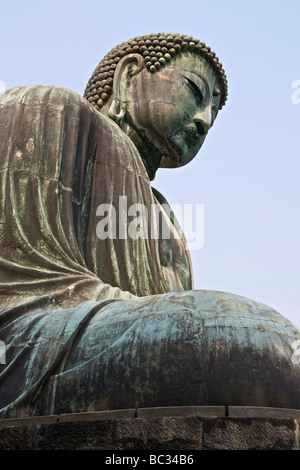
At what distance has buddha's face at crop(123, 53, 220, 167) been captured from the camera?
7.52 m

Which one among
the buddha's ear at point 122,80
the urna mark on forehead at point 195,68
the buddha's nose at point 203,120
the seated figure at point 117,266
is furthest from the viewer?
the urna mark on forehead at point 195,68

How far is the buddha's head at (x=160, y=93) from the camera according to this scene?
7.54m

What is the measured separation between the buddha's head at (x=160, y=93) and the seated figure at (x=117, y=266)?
11 millimetres

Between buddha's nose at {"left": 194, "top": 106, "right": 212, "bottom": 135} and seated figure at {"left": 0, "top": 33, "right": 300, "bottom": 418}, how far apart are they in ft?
0.06

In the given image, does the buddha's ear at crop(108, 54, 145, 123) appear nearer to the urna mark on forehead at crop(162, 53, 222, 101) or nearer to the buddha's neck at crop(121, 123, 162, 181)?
the buddha's neck at crop(121, 123, 162, 181)

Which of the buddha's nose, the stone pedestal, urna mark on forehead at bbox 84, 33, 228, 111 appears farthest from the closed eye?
the stone pedestal

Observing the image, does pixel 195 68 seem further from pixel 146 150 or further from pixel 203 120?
pixel 146 150

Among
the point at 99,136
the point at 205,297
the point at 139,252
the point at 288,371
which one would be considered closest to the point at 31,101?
the point at 99,136

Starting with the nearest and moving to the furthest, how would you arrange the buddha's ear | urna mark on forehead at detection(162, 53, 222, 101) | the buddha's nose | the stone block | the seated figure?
1. the stone block
2. the seated figure
3. the buddha's ear
4. the buddha's nose
5. urna mark on forehead at detection(162, 53, 222, 101)

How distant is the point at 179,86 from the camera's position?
7.64m

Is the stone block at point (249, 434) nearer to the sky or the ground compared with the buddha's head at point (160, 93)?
nearer to the ground

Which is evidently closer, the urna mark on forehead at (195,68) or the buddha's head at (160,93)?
the buddha's head at (160,93)

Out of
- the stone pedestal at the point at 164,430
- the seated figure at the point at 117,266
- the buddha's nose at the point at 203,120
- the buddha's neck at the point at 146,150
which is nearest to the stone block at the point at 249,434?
the stone pedestal at the point at 164,430

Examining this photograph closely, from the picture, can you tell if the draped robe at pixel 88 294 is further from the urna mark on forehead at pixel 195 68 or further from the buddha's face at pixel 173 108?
the urna mark on forehead at pixel 195 68
